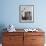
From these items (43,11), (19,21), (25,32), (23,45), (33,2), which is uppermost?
(33,2)

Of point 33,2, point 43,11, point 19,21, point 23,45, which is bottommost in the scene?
point 23,45

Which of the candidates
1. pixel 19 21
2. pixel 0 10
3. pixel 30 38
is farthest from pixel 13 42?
pixel 0 10

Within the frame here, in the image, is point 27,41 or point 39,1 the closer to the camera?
point 27,41

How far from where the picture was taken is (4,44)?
12.1ft

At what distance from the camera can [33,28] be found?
4180mm

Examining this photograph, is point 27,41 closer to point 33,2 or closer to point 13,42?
point 13,42

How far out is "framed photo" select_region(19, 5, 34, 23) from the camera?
4.12m

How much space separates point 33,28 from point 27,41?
0.65 metres

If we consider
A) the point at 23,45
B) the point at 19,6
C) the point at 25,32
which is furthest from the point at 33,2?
the point at 23,45

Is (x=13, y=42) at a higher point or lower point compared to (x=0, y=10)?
lower

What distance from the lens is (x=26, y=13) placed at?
415 centimetres

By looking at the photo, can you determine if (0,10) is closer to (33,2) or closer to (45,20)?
(33,2)

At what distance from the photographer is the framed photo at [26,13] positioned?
13.5ft

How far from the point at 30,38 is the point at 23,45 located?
0.28 meters
